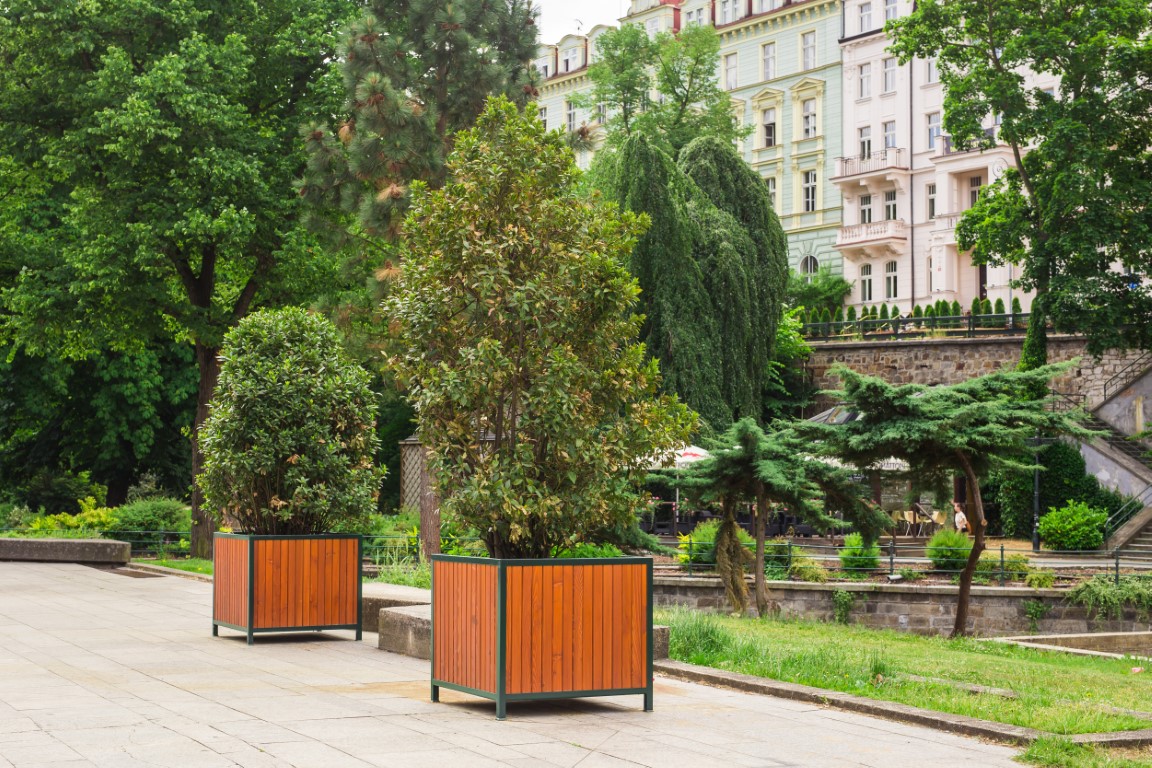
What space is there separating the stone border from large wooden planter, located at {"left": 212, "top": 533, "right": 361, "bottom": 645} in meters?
3.84

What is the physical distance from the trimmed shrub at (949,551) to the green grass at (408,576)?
12.4 meters

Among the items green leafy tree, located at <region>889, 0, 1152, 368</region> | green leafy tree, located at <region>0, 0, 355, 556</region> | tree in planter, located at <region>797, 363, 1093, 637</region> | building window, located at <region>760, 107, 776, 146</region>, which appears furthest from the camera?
building window, located at <region>760, 107, 776, 146</region>

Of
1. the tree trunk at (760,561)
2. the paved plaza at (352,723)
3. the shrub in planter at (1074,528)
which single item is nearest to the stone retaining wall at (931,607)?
the tree trunk at (760,561)

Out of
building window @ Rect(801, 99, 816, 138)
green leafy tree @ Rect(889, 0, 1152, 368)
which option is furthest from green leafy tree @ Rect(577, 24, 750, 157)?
green leafy tree @ Rect(889, 0, 1152, 368)

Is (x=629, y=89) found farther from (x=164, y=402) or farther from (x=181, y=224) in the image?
(x=181, y=224)

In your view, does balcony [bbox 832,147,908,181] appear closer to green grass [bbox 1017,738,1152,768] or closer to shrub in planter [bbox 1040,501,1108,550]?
shrub in planter [bbox 1040,501,1108,550]

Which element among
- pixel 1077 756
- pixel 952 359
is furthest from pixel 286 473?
pixel 952 359

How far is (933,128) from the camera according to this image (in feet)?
191

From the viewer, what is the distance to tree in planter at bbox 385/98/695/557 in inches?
376

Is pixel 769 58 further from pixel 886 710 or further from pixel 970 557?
pixel 886 710

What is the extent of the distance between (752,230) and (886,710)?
32.6 metres

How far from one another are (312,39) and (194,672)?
18870 mm

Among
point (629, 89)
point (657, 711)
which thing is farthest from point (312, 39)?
point (629, 89)

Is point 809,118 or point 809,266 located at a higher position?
point 809,118
